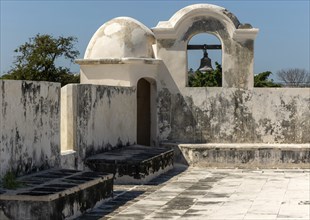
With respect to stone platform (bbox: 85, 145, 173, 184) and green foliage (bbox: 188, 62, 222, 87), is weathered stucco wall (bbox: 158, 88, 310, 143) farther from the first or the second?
green foliage (bbox: 188, 62, 222, 87)

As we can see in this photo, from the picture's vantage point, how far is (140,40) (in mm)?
16594

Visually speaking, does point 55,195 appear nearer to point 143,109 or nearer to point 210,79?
point 143,109

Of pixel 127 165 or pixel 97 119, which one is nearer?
pixel 127 165

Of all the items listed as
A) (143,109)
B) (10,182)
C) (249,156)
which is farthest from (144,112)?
(10,182)

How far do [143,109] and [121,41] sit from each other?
88.9 inches

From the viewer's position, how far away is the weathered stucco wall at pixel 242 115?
54.1ft

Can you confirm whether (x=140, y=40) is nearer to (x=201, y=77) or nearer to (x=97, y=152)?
(x=97, y=152)

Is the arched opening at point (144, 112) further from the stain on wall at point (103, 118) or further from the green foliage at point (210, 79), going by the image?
the green foliage at point (210, 79)

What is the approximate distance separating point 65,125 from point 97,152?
1.30 metres

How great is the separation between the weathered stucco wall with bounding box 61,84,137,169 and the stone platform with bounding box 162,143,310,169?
5.67ft

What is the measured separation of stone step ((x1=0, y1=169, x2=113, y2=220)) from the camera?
25.8ft

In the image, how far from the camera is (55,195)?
8.04 m

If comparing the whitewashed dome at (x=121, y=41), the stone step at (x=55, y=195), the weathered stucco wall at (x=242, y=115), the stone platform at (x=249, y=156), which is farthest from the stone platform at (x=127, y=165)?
the whitewashed dome at (x=121, y=41)

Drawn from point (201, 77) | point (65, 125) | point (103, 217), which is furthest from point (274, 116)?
point (201, 77)
